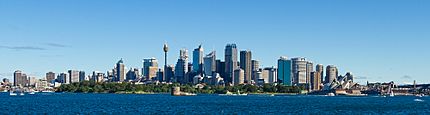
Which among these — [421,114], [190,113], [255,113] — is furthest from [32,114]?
[421,114]

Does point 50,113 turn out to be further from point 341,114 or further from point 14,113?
point 341,114

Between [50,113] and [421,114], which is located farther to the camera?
[421,114]

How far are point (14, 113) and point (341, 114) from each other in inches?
1748

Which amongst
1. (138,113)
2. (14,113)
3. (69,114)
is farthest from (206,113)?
(14,113)

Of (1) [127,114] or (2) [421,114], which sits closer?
(1) [127,114]

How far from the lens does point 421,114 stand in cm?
11275

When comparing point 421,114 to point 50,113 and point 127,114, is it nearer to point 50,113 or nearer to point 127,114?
point 127,114

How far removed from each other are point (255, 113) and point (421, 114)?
24.2m

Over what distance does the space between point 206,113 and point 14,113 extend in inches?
995

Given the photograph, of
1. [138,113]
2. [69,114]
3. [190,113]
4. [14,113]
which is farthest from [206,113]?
[14,113]

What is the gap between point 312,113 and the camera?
11200 centimetres

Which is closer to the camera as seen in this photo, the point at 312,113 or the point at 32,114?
the point at 32,114

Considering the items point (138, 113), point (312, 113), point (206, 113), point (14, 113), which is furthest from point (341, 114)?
point (14, 113)

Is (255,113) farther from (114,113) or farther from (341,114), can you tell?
(114,113)
